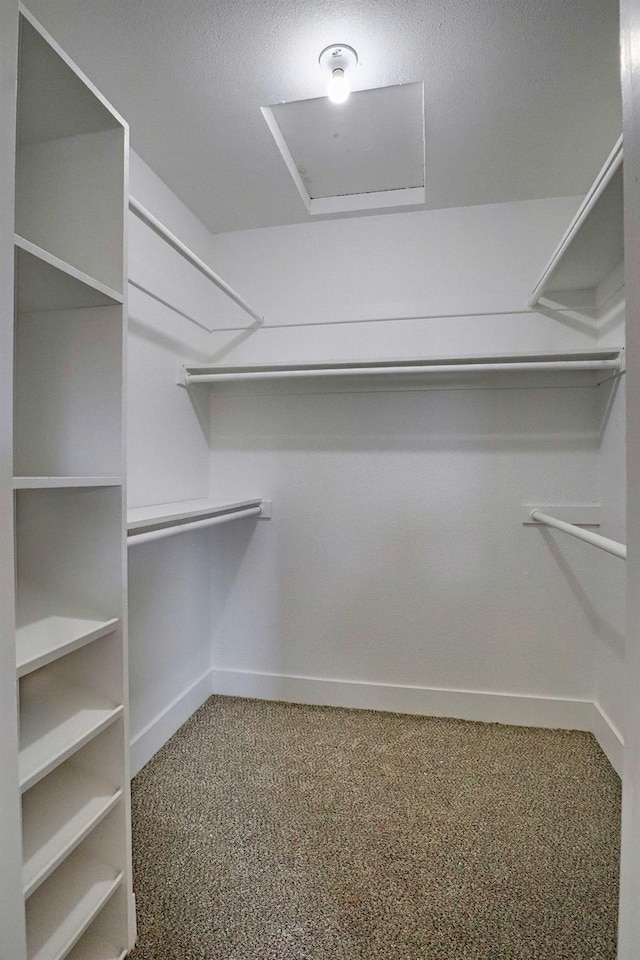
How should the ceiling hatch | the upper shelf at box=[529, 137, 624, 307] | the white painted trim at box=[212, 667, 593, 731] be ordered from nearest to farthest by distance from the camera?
1. the upper shelf at box=[529, 137, 624, 307]
2. the ceiling hatch
3. the white painted trim at box=[212, 667, 593, 731]

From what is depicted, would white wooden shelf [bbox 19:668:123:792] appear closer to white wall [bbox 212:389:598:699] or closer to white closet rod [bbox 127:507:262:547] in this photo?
white closet rod [bbox 127:507:262:547]

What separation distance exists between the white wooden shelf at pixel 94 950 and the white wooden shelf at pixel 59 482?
1049 millimetres

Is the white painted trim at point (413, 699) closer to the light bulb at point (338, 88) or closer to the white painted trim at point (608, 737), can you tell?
the white painted trim at point (608, 737)

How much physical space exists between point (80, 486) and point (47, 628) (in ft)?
1.06

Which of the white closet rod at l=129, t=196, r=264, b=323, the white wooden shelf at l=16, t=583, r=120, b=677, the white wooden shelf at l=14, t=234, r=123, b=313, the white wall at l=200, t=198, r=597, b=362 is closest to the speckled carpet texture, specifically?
the white wooden shelf at l=16, t=583, r=120, b=677

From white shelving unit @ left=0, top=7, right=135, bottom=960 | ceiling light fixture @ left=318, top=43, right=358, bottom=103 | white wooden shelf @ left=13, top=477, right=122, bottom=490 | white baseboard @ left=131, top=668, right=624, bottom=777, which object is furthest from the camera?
white baseboard @ left=131, top=668, right=624, bottom=777

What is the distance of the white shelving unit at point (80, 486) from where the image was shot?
103cm

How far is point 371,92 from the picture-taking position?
150 centimetres

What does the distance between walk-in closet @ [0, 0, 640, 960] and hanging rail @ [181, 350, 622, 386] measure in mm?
20

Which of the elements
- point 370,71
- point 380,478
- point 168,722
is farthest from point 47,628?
point 370,71

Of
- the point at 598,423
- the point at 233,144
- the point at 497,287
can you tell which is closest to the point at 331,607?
the point at 598,423

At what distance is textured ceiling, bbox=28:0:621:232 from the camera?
1.20m

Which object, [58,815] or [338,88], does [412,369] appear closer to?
[338,88]

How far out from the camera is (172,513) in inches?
57.4
